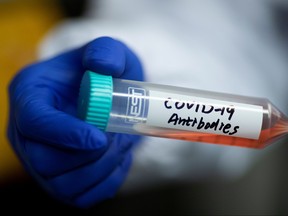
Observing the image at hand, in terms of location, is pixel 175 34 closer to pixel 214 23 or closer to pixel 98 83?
pixel 214 23

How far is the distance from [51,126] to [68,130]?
0.09 feet

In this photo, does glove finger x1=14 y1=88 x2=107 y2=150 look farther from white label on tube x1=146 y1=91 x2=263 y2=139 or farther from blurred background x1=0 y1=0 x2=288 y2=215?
blurred background x1=0 y1=0 x2=288 y2=215

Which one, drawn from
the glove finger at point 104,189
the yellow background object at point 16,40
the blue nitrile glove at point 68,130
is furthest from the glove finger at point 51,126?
the yellow background object at point 16,40

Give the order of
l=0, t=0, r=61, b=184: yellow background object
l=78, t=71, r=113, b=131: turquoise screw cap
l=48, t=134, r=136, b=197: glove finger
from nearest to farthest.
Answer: l=78, t=71, r=113, b=131: turquoise screw cap
l=48, t=134, r=136, b=197: glove finger
l=0, t=0, r=61, b=184: yellow background object

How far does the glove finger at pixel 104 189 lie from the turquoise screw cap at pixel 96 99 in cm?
21

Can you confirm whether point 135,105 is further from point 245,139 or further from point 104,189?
point 104,189

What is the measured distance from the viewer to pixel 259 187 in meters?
1.09

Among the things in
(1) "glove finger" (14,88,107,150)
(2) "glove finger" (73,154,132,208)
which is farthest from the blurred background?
(1) "glove finger" (14,88,107,150)

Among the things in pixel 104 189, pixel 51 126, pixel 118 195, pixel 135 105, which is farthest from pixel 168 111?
pixel 118 195

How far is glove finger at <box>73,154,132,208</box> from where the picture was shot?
71cm

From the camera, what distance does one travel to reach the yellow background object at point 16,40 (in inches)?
39.3

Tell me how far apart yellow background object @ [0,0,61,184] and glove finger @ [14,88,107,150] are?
1.30ft

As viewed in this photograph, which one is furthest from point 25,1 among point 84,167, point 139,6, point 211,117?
point 211,117

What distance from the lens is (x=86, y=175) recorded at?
66cm
